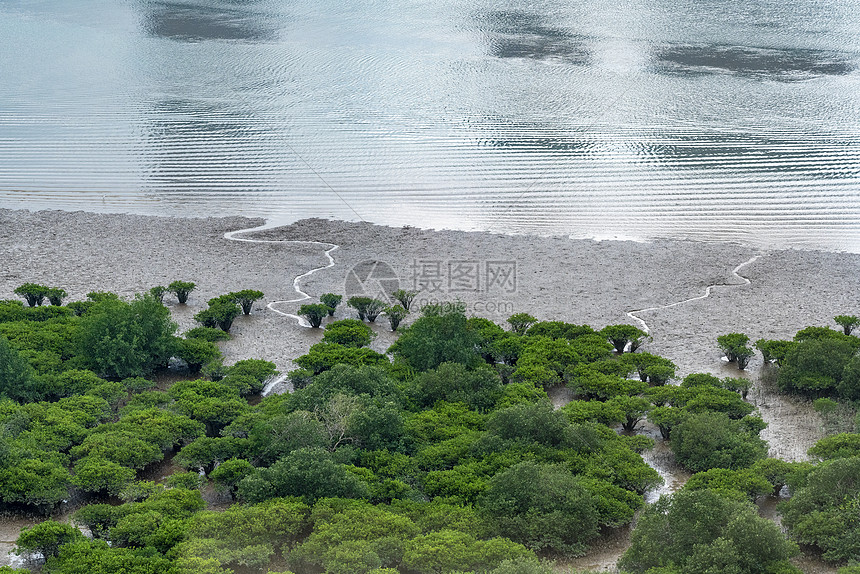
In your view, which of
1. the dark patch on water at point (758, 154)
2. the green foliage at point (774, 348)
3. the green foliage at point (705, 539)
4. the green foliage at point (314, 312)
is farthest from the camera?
the dark patch on water at point (758, 154)

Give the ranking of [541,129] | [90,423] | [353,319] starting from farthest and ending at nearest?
1. [541,129]
2. [353,319]
3. [90,423]

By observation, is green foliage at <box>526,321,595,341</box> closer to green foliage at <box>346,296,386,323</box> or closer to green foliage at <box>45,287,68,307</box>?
green foliage at <box>346,296,386,323</box>

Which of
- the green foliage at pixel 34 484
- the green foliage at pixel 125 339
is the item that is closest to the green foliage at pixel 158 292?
the green foliage at pixel 125 339

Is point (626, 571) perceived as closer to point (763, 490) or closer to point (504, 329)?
point (763, 490)

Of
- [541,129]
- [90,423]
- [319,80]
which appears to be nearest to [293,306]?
[90,423]

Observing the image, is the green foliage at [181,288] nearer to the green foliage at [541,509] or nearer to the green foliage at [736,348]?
the green foliage at [541,509]

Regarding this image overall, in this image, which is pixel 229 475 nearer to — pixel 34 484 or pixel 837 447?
pixel 34 484

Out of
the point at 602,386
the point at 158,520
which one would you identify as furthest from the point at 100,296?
the point at 602,386
